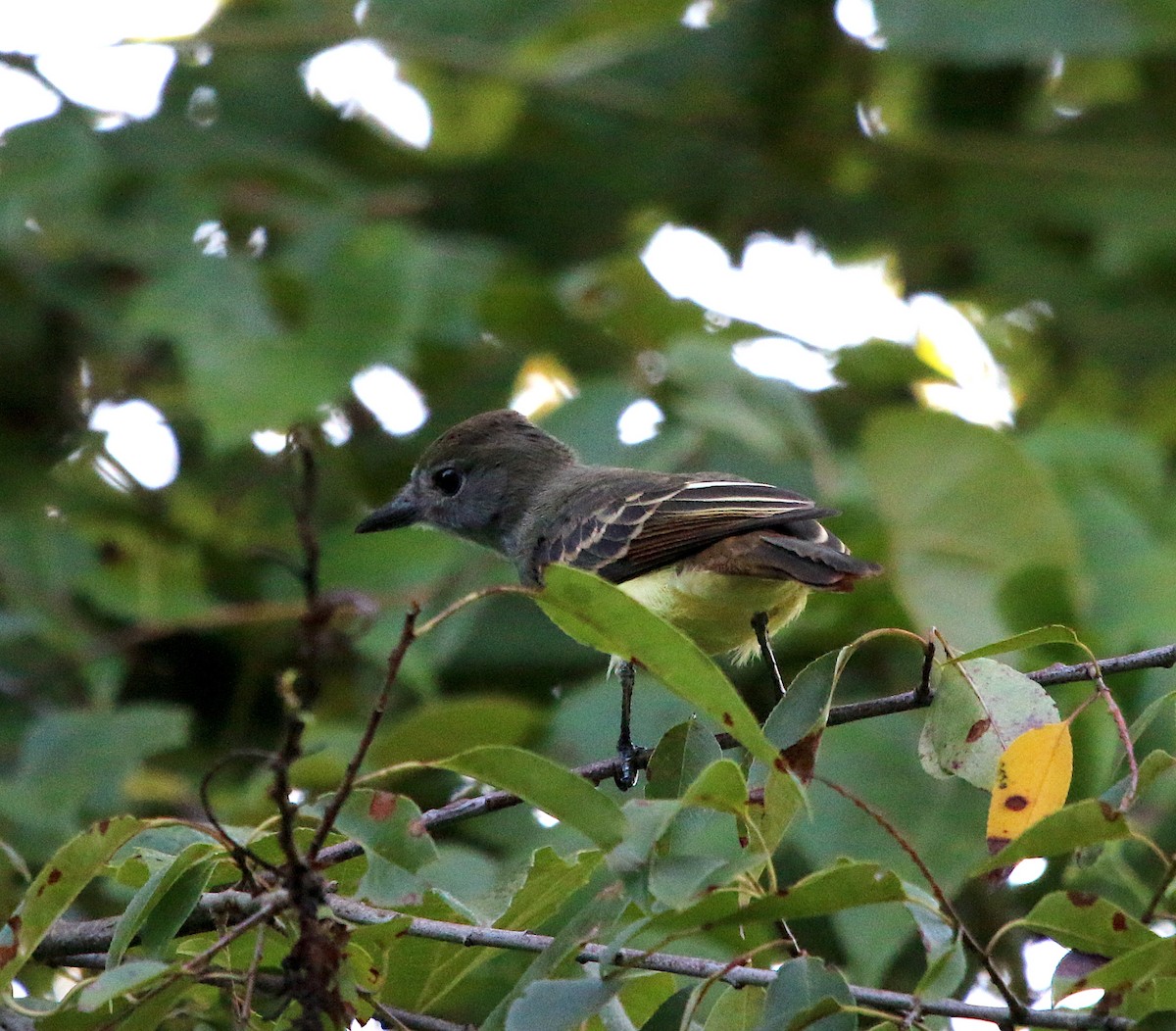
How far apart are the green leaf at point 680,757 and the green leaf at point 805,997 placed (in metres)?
0.35

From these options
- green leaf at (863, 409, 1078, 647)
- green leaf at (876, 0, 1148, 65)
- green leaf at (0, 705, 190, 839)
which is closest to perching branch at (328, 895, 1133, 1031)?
green leaf at (0, 705, 190, 839)

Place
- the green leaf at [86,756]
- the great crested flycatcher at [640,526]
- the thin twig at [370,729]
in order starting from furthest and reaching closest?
1. the green leaf at [86,756]
2. the great crested flycatcher at [640,526]
3. the thin twig at [370,729]

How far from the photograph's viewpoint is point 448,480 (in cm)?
523

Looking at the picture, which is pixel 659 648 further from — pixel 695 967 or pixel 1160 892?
pixel 1160 892

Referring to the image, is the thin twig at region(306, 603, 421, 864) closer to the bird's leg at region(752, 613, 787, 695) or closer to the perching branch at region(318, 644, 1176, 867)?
the perching branch at region(318, 644, 1176, 867)

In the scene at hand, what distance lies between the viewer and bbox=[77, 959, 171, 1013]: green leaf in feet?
6.84

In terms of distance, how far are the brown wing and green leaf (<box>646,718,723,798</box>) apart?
3.16ft

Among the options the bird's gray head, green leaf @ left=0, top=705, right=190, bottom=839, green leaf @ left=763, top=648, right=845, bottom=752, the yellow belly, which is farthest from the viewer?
the bird's gray head

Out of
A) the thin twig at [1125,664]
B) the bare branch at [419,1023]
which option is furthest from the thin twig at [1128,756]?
the bare branch at [419,1023]

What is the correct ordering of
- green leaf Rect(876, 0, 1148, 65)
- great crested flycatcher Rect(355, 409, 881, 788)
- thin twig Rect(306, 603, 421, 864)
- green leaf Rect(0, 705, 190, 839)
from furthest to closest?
green leaf Rect(876, 0, 1148, 65) < green leaf Rect(0, 705, 190, 839) < great crested flycatcher Rect(355, 409, 881, 788) < thin twig Rect(306, 603, 421, 864)

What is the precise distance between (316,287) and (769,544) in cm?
201

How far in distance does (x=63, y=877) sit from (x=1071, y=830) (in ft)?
4.51

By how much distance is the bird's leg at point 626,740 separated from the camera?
362 cm

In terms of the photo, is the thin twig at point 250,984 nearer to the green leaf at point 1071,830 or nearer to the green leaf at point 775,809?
the green leaf at point 775,809
